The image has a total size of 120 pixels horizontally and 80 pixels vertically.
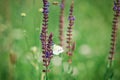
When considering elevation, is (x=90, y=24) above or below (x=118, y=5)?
below

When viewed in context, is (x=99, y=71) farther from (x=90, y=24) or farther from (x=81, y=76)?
(x=90, y=24)

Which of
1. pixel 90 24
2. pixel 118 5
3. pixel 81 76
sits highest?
pixel 118 5

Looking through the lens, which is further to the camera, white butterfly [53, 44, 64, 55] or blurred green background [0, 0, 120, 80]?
blurred green background [0, 0, 120, 80]

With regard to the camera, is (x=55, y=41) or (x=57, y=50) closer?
(x=57, y=50)

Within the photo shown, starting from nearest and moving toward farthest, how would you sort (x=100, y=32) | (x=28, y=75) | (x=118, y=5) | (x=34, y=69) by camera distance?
(x=118, y=5)
(x=34, y=69)
(x=28, y=75)
(x=100, y=32)

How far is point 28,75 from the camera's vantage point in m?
4.37

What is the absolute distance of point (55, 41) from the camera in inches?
197

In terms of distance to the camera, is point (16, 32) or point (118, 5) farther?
point (16, 32)

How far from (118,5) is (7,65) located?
1426mm

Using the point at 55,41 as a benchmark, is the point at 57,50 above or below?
above

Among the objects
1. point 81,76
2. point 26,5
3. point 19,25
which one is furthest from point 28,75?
point 26,5

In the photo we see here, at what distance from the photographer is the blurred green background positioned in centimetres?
414

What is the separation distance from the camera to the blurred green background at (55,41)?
13.6ft

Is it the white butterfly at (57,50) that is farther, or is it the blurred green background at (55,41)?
the blurred green background at (55,41)
